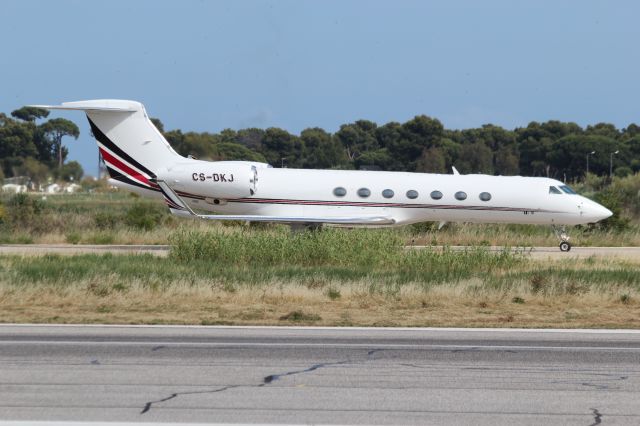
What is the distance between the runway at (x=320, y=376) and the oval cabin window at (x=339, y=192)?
16.6 meters

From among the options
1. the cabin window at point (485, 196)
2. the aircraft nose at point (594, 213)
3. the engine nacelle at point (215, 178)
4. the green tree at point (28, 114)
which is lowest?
the aircraft nose at point (594, 213)

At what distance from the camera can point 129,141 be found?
30734 mm

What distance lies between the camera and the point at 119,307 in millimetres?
16875

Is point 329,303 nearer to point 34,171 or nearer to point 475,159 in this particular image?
point 34,171

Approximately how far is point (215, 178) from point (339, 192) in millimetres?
3677

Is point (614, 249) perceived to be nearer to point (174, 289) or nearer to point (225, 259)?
point (225, 259)

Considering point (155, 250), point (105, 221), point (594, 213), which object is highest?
point (594, 213)

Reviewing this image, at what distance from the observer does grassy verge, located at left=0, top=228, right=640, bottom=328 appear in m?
15.8

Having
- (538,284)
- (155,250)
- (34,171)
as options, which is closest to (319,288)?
(538,284)

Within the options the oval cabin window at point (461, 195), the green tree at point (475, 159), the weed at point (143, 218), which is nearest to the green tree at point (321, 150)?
the green tree at point (475, 159)

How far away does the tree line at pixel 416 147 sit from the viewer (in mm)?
70750

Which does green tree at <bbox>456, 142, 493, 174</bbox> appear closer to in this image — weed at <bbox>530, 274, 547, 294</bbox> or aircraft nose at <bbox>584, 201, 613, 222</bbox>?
aircraft nose at <bbox>584, 201, 613, 222</bbox>

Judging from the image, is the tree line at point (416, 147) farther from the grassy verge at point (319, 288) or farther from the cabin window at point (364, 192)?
the grassy verge at point (319, 288)

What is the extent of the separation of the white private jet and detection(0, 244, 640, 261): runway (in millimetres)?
924
